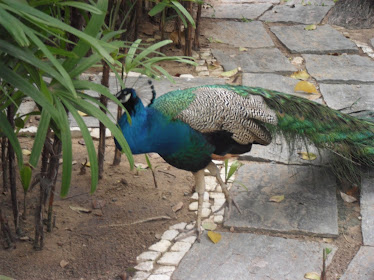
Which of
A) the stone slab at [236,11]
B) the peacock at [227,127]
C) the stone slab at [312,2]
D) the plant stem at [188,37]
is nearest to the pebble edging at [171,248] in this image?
the peacock at [227,127]

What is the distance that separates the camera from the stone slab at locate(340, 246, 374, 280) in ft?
8.94

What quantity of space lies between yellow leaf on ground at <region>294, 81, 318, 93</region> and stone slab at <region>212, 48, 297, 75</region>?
0.42m

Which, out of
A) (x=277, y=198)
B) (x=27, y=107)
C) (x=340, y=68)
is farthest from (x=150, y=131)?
(x=340, y=68)

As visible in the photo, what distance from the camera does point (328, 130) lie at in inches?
130

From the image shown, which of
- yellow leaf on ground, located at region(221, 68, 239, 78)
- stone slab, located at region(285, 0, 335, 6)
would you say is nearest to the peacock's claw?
yellow leaf on ground, located at region(221, 68, 239, 78)

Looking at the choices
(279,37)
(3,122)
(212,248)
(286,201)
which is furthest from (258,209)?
(279,37)

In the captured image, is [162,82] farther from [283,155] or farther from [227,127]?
[227,127]

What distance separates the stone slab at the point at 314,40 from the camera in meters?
5.59

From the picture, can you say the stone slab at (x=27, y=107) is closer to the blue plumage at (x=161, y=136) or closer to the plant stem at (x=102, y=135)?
the plant stem at (x=102, y=135)

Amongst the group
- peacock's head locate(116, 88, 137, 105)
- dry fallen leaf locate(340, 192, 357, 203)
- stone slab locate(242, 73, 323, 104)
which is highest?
peacock's head locate(116, 88, 137, 105)

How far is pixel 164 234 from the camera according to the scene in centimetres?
310

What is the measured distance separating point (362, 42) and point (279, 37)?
82cm

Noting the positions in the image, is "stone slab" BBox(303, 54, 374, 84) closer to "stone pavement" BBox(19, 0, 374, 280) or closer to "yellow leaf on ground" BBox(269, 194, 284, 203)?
"stone pavement" BBox(19, 0, 374, 280)

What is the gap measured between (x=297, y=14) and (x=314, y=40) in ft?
3.12
